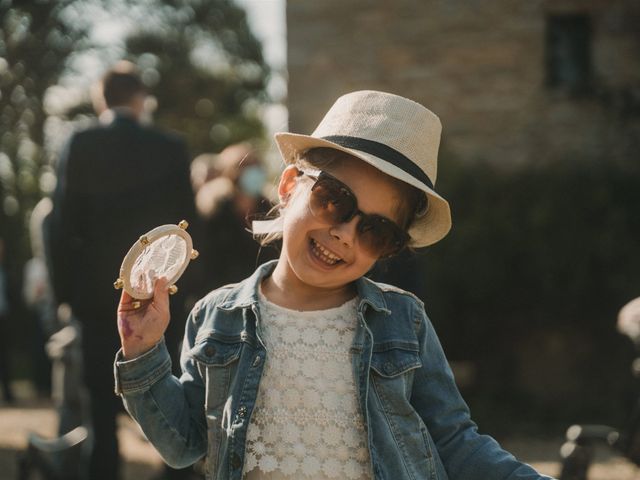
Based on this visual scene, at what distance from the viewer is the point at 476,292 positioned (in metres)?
9.18

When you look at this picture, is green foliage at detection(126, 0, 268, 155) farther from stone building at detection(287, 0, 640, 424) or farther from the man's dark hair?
the man's dark hair

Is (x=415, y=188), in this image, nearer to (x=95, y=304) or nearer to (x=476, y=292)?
(x=95, y=304)

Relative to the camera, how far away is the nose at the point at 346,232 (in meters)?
2.23

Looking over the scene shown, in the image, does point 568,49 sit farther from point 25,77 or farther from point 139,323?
point 25,77

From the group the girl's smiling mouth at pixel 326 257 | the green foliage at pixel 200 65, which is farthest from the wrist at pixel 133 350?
the green foliage at pixel 200 65

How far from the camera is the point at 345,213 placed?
7.38 ft

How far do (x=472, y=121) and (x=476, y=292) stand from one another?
2331 millimetres

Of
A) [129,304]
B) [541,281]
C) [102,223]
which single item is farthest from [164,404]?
[541,281]

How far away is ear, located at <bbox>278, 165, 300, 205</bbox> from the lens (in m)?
2.46

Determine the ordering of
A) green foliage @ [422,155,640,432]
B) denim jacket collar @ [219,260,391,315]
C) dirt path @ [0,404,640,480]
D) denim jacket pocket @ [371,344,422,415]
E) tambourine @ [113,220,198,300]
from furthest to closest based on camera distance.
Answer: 1. green foliage @ [422,155,640,432]
2. dirt path @ [0,404,640,480]
3. denim jacket collar @ [219,260,391,315]
4. denim jacket pocket @ [371,344,422,415]
5. tambourine @ [113,220,198,300]

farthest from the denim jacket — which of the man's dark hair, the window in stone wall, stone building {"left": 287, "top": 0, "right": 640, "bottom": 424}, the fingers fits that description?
the window in stone wall

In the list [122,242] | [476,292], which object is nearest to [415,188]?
[122,242]

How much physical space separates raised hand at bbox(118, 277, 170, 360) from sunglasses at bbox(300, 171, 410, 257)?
1.36 feet

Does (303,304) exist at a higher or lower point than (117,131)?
higher
